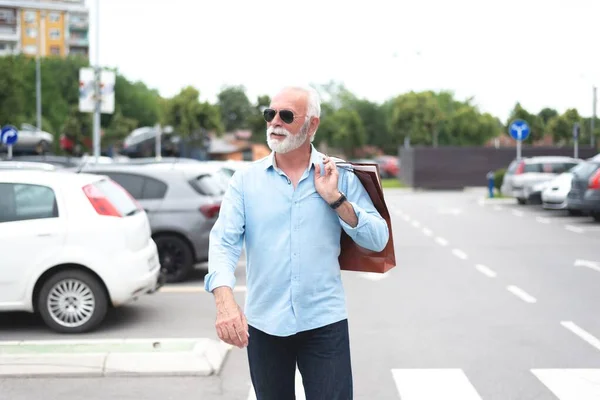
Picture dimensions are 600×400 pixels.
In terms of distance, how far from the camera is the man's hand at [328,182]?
325cm

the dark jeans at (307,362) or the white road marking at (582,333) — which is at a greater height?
the dark jeans at (307,362)

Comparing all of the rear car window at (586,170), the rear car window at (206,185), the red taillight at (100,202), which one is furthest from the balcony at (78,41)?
the red taillight at (100,202)

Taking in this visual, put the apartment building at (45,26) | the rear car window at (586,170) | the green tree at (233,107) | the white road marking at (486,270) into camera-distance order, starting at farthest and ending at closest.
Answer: the green tree at (233,107) → the apartment building at (45,26) → the rear car window at (586,170) → the white road marking at (486,270)

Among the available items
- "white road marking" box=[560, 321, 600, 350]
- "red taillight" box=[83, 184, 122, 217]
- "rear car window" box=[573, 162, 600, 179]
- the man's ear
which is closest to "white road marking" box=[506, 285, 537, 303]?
"white road marking" box=[560, 321, 600, 350]

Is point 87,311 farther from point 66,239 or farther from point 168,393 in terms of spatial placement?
point 168,393

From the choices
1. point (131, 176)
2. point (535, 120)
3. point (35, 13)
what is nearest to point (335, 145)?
point (535, 120)

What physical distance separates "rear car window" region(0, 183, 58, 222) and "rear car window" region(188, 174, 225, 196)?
3403mm

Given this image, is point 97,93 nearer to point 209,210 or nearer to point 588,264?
point 209,210

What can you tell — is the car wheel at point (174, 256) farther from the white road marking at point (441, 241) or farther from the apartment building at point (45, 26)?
the apartment building at point (45, 26)

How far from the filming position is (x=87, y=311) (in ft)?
26.5

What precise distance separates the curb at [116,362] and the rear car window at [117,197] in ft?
6.51

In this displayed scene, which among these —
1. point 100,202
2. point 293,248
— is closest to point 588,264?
→ point 100,202

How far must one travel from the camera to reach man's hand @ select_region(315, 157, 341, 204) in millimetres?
3248

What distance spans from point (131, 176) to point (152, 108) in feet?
278
